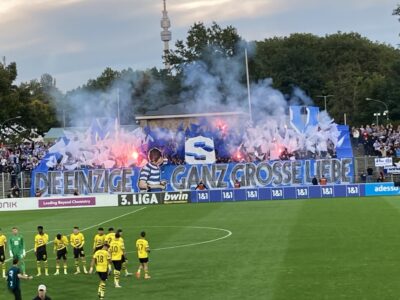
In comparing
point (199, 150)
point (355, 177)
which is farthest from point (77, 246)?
point (355, 177)

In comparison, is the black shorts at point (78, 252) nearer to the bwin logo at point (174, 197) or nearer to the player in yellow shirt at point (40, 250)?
the player in yellow shirt at point (40, 250)

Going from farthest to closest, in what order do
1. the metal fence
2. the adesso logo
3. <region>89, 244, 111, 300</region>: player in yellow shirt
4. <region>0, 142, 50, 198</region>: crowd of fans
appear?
<region>0, 142, 50, 198</region>: crowd of fans < the metal fence < the adesso logo < <region>89, 244, 111, 300</region>: player in yellow shirt

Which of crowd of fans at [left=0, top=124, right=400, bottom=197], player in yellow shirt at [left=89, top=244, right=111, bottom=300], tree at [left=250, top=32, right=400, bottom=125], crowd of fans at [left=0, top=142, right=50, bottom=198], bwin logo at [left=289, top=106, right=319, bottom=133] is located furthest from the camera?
tree at [left=250, top=32, right=400, bottom=125]

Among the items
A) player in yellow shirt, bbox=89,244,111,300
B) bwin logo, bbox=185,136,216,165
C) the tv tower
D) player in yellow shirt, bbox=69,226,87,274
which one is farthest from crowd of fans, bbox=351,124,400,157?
the tv tower

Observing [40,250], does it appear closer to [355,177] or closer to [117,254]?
[117,254]

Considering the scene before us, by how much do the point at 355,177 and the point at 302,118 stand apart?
743cm

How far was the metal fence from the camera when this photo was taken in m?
60.9

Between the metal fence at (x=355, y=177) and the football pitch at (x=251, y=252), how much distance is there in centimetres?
1033

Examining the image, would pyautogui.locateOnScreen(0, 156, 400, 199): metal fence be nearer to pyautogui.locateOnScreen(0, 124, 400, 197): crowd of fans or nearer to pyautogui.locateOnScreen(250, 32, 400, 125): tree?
pyautogui.locateOnScreen(0, 124, 400, 197): crowd of fans

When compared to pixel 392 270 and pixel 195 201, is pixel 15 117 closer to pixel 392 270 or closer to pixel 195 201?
pixel 195 201

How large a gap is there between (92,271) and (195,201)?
32263 mm

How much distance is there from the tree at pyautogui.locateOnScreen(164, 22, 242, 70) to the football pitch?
4359 centimetres

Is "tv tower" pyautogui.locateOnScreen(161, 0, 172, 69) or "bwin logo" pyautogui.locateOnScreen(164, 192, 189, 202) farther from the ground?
"tv tower" pyautogui.locateOnScreen(161, 0, 172, 69)

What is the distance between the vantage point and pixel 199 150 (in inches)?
2557
